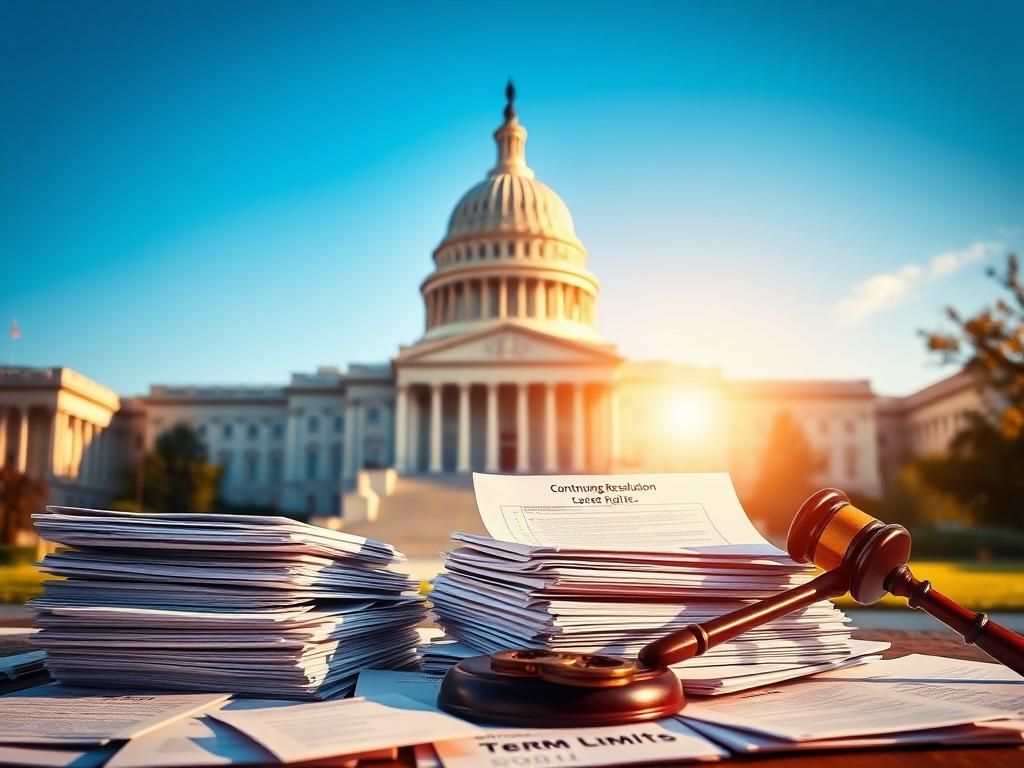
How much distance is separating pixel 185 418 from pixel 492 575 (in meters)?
77.4

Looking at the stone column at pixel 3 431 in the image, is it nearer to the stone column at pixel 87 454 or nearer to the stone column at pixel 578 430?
the stone column at pixel 87 454

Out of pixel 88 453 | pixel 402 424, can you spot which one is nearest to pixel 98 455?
pixel 88 453

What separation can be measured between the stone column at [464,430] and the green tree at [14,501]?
24.0 meters

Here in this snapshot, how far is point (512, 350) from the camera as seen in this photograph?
56.6m

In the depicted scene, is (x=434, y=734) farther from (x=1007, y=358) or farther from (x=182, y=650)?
(x=1007, y=358)

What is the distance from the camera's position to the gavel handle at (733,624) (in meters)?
2.06

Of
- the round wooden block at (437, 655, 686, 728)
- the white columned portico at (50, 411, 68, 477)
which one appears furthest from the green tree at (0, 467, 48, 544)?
the round wooden block at (437, 655, 686, 728)

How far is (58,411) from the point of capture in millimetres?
63625

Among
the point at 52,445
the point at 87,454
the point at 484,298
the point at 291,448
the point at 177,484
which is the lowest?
the point at 177,484

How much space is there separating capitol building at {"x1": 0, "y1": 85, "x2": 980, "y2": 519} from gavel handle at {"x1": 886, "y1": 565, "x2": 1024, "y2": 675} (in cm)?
4444

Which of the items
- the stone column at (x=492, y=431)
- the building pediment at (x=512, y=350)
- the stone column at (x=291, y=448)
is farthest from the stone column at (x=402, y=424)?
the stone column at (x=291, y=448)

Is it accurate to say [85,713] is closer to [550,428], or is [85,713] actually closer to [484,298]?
[550,428]

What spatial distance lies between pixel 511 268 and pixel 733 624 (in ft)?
211

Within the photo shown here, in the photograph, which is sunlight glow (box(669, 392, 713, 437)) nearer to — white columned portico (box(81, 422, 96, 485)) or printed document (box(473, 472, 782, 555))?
white columned portico (box(81, 422, 96, 485))
